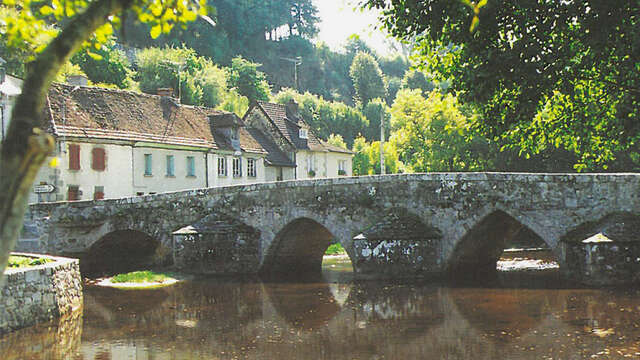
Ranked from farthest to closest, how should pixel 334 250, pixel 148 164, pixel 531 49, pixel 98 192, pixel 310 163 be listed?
1. pixel 310 163
2. pixel 148 164
3. pixel 334 250
4. pixel 98 192
5. pixel 531 49

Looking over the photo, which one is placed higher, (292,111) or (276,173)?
(292,111)

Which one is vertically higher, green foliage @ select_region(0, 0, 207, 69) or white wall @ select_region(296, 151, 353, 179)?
white wall @ select_region(296, 151, 353, 179)

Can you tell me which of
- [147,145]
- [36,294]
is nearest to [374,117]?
[147,145]

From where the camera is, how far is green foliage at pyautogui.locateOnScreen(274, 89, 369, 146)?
226 feet

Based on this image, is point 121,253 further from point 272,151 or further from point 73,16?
point 73,16

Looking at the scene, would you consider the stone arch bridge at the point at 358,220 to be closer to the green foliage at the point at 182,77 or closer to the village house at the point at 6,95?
the village house at the point at 6,95

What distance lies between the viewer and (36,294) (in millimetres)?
14305

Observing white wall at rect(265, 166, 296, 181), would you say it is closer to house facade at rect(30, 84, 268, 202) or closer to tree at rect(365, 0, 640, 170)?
house facade at rect(30, 84, 268, 202)

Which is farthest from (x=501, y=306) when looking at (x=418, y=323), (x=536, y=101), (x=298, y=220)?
(x=298, y=220)

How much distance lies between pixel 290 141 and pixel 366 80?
46.5m

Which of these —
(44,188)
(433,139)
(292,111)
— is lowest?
(44,188)

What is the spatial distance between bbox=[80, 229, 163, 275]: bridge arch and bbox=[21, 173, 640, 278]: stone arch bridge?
10 centimetres

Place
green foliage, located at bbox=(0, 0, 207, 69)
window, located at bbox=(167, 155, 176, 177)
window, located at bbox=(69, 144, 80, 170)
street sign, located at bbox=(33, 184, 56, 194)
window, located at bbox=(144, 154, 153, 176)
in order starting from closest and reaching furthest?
green foliage, located at bbox=(0, 0, 207, 69), street sign, located at bbox=(33, 184, 56, 194), window, located at bbox=(69, 144, 80, 170), window, located at bbox=(144, 154, 153, 176), window, located at bbox=(167, 155, 176, 177)

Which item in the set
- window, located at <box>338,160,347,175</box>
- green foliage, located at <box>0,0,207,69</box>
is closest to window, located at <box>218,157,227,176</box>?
window, located at <box>338,160,347,175</box>
